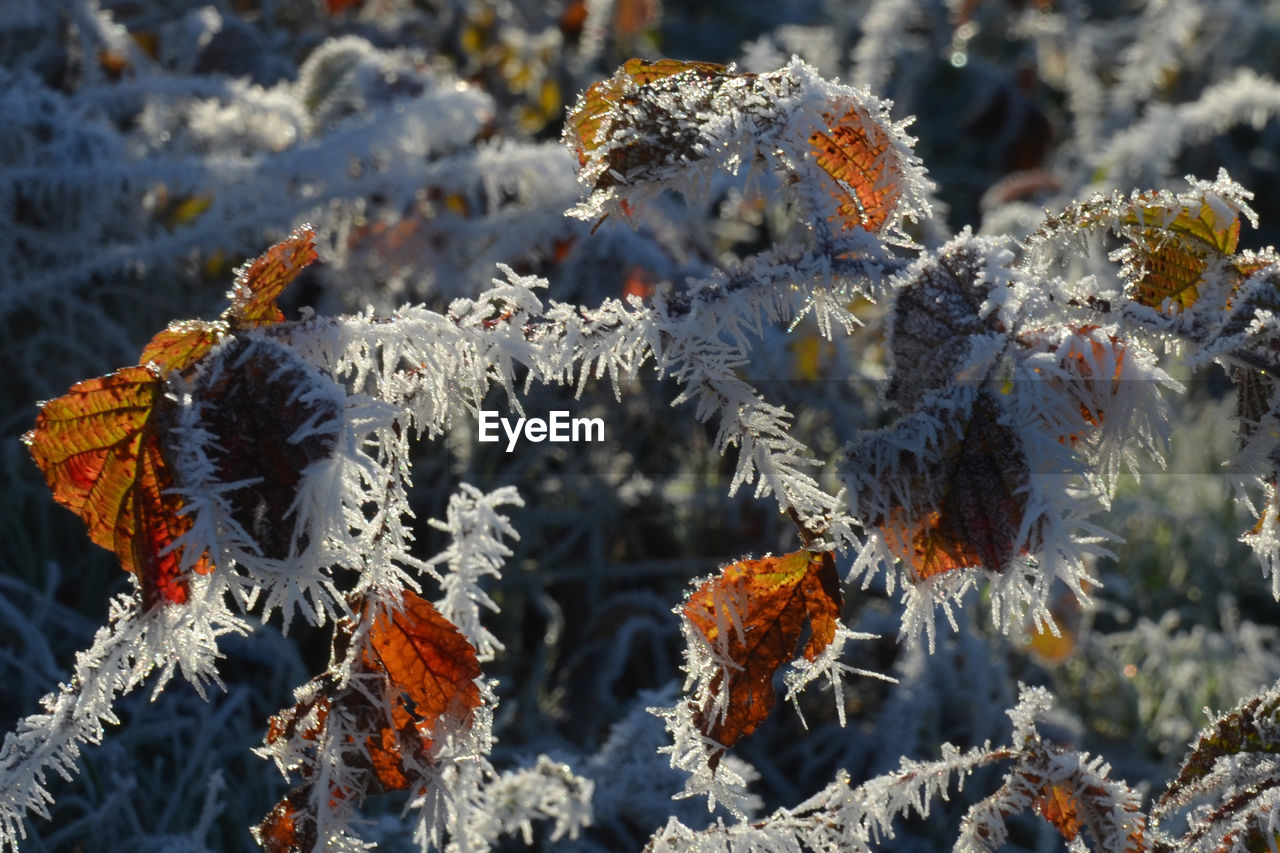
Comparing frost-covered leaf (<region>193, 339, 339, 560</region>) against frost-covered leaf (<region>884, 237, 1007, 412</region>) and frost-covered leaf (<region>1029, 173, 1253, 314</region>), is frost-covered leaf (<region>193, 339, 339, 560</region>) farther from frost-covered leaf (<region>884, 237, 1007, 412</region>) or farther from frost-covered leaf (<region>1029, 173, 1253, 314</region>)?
frost-covered leaf (<region>1029, 173, 1253, 314</region>)

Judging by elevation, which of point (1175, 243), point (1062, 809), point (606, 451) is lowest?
point (606, 451)

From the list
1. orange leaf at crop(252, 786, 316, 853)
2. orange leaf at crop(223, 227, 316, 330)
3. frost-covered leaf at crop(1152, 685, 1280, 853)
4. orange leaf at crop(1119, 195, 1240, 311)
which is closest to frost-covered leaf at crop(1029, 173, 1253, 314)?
orange leaf at crop(1119, 195, 1240, 311)

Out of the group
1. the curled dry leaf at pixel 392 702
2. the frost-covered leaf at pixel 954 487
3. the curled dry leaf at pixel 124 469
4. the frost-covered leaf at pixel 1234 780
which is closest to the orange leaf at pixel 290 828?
the curled dry leaf at pixel 392 702

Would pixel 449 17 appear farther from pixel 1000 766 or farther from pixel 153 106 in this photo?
pixel 1000 766

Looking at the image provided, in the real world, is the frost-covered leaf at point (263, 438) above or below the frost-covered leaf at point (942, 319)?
below

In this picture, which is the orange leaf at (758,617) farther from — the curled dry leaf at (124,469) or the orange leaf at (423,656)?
the curled dry leaf at (124,469)

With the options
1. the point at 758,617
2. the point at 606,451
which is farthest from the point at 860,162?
the point at 606,451

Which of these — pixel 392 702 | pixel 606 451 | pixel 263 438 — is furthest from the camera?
pixel 606 451

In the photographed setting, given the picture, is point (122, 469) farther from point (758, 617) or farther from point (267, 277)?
point (758, 617)
